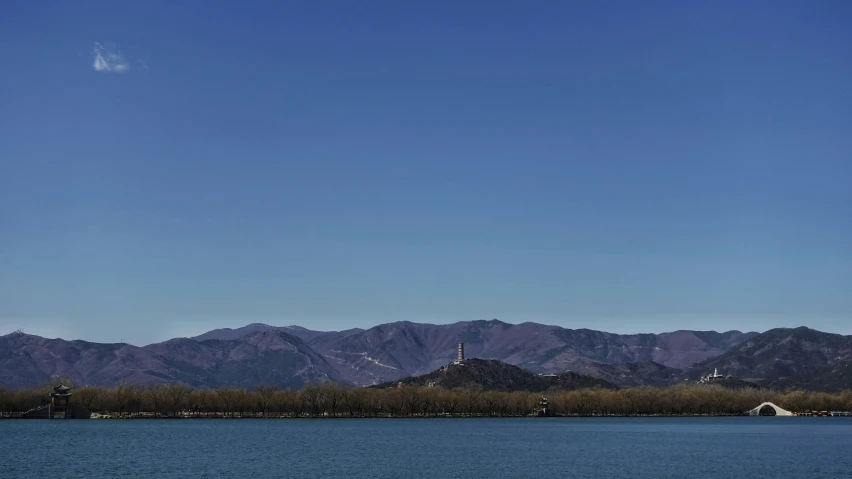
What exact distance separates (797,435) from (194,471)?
438ft

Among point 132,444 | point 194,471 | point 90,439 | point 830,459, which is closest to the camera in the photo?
point 194,471

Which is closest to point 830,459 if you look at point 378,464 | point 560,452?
point 560,452

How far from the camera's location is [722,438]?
175375mm

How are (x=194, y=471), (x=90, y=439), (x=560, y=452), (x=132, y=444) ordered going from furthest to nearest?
1. (x=90, y=439)
2. (x=132, y=444)
3. (x=560, y=452)
4. (x=194, y=471)

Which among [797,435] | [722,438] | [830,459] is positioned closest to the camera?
[830,459]

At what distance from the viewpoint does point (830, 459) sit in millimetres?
123188

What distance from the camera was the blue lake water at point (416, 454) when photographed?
103312mm

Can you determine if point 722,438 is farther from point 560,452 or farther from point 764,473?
point 764,473

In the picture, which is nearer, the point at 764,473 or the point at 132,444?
the point at 764,473

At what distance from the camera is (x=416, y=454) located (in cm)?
12925

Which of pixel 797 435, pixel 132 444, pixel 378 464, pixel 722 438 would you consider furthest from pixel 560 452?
pixel 797 435

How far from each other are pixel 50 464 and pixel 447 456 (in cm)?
4916

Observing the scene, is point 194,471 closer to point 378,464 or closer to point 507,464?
point 378,464

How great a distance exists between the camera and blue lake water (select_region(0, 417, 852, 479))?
103312 mm
